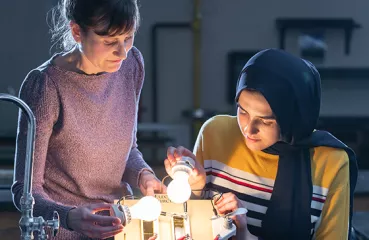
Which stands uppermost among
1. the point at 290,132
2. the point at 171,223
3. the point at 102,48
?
the point at 102,48

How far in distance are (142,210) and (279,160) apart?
46 centimetres

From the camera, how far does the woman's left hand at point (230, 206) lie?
141cm

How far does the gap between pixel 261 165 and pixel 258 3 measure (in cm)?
293

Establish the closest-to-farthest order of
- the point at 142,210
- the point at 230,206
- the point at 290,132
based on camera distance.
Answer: the point at 142,210 → the point at 230,206 → the point at 290,132

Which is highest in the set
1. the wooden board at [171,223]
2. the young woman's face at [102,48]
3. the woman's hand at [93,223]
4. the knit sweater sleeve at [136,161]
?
the young woman's face at [102,48]

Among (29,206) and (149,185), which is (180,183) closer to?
(149,185)

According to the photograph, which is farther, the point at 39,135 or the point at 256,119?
the point at 256,119

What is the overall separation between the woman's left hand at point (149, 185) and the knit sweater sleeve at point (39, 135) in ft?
0.74

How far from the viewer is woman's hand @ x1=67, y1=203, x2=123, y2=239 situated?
1.23 meters

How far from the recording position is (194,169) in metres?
1.47

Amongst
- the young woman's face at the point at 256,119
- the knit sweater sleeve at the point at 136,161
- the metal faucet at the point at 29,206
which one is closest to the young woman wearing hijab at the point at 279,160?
the young woman's face at the point at 256,119

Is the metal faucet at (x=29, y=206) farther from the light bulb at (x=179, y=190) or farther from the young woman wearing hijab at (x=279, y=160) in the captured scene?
the young woman wearing hijab at (x=279, y=160)

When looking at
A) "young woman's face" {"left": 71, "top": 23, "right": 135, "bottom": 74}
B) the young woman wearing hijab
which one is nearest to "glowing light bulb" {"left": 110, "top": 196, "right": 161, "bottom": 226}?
the young woman wearing hijab

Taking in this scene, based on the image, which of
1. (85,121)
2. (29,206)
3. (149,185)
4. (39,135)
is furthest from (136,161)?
(29,206)
